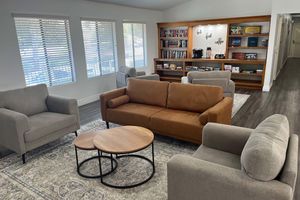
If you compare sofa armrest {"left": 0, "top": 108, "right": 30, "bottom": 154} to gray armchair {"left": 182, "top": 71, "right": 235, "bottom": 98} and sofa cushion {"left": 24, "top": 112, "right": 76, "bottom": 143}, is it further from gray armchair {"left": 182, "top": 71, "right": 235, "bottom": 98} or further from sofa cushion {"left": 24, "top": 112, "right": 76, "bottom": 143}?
gray armchair {"left": 182, "top": 71, "right": 235, "bottom": 98}

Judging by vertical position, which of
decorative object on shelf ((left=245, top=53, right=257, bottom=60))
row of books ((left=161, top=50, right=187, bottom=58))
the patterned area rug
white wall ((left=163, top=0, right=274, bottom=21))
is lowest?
the patterned area rug

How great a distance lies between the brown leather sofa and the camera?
10.1ft

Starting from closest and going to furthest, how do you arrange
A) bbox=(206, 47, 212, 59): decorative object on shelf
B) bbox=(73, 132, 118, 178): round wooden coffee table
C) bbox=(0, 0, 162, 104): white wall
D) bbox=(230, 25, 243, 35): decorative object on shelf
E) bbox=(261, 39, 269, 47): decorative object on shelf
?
bbox=(73, 132, 118, 178): round wooden coffee table < bbox=(0, 0, 162, 104): white wall < bbox=(261, 39, 269, 47): decorative object on shelf < bbox=(230, 25, 243, 35): decorative object on shelf < bbox=(206, 47, 212, 59): decorative object on shelf

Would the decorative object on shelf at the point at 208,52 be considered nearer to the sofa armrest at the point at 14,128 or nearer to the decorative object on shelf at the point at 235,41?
the decorative object on shelf at the point at 235,41

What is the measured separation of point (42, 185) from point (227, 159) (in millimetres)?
1981

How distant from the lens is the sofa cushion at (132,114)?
352cm

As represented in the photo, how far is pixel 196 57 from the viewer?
25.1 ft

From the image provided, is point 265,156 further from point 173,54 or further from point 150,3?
point 173,54

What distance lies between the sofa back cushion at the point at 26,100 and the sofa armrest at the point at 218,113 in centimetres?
254

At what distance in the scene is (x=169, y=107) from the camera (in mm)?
3760

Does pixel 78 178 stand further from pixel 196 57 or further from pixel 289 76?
pixel 289 76

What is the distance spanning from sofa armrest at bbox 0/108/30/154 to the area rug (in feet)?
12.2

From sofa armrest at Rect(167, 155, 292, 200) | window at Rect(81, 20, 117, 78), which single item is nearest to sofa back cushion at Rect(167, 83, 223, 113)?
sofa armrest at Rect(167, 155, 292, 200)

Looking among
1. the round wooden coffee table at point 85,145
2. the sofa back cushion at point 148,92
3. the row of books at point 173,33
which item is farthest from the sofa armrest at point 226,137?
the row of books at point 173,33
